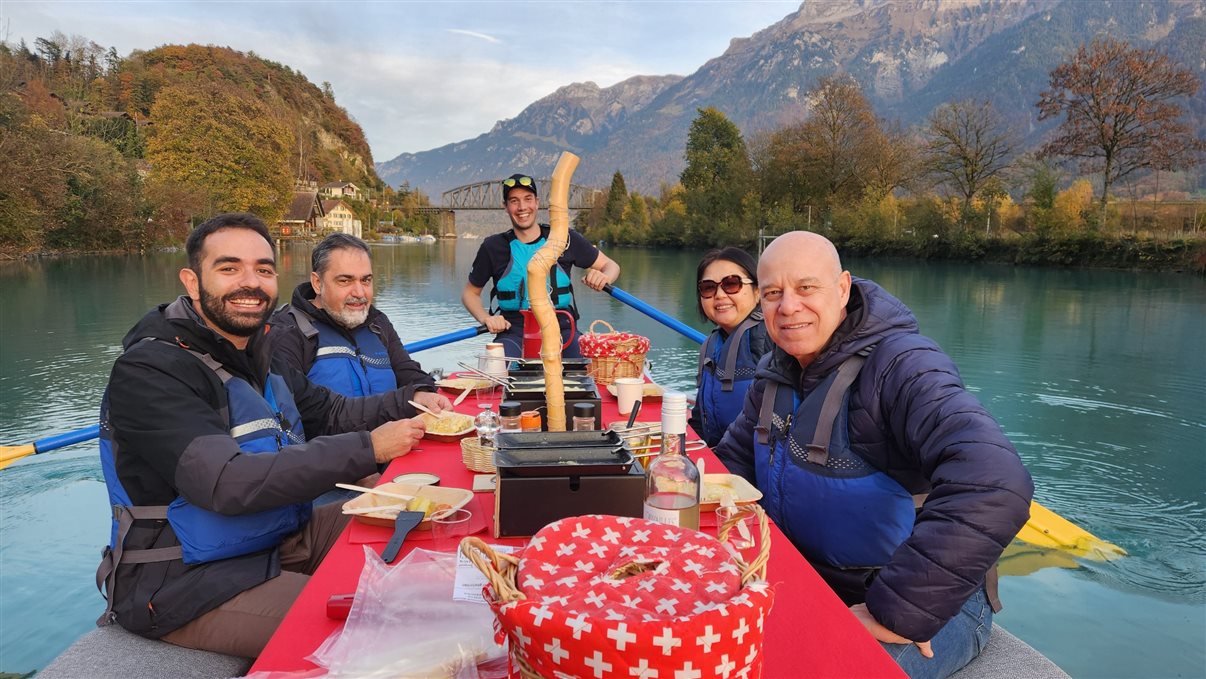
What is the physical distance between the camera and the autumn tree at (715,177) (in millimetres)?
52281

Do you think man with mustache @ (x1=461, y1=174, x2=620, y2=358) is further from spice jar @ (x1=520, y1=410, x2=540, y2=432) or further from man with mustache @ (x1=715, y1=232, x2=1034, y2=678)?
man with mustache @ (x1=715, y1=232, x2=1034, y2=678)

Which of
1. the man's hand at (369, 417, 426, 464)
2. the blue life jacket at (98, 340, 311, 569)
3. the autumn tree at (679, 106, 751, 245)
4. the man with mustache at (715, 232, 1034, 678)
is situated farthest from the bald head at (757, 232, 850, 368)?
the autumn tree at (679, 106, 751, 245)

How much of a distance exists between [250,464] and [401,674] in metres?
1.05

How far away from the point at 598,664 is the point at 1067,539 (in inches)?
191

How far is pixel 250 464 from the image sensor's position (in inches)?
73.5

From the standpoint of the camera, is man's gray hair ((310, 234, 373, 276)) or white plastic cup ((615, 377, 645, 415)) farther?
man's gray hair ((310, 234, 373, 276))

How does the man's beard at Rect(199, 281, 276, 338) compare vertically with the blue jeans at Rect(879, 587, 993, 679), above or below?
above

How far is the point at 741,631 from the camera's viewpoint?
0.79m

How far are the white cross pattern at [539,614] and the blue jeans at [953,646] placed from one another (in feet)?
3.75

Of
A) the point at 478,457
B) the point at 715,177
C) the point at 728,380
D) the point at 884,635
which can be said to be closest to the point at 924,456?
the point at 884,635

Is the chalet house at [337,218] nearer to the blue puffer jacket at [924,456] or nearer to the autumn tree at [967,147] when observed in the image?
the autumn tree at [967,147]

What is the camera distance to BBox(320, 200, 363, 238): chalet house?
72281 millimetres

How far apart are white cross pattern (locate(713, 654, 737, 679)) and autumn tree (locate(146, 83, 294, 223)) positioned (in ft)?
152

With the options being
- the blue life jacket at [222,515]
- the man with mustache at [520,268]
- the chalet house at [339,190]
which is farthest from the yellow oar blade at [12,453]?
the chalet house at [339,190]
